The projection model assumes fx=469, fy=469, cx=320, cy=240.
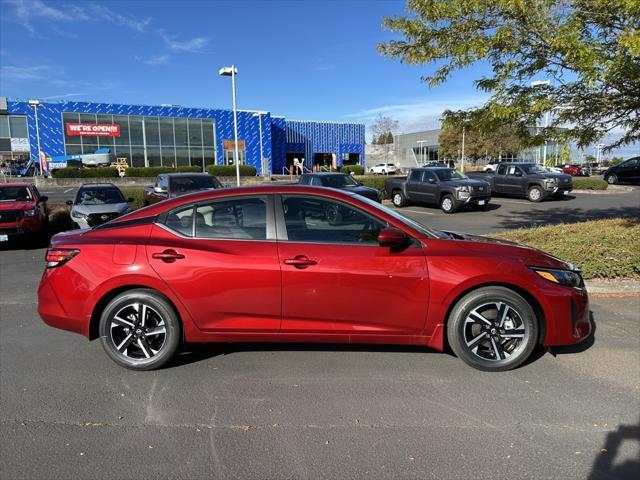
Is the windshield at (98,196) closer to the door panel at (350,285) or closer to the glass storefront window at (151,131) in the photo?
the door panel at (350,285)

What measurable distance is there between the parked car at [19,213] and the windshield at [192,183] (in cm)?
346

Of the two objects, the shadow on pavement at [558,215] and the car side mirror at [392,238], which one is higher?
the car side mirror at [392,238]

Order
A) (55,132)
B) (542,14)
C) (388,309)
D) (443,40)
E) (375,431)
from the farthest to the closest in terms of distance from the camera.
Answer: (55,132) < (443,40) < (542,14) < (388,309) < (375,431)

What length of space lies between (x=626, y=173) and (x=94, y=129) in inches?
1879

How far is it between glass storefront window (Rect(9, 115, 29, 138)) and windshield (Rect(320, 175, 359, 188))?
47.2m

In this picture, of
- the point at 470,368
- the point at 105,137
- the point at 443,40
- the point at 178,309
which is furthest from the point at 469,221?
the point at 105,137

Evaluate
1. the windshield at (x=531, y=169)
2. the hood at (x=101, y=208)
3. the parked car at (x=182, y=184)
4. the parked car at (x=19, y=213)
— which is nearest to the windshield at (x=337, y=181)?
the parked car at (x=182, y=184)

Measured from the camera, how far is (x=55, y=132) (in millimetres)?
47750

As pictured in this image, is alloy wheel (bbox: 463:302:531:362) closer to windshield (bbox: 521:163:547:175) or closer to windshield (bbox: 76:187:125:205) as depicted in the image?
windshield (bbox: 76:187:125:205)

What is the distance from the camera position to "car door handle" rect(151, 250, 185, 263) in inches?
156

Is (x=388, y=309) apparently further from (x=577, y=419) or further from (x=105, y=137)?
(x=105, y=137)

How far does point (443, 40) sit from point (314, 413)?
248 inches

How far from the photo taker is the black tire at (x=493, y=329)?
3910mm

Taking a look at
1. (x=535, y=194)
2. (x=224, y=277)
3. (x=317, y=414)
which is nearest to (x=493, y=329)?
(x=317, y=414)
